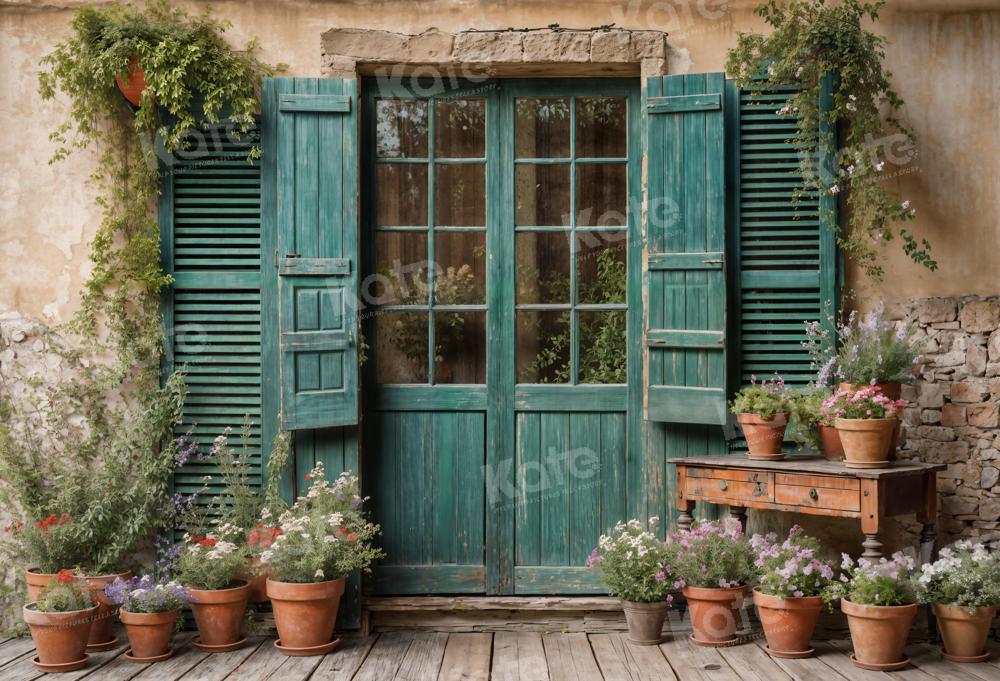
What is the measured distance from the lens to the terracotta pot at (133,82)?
4879mm

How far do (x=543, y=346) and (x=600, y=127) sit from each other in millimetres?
1224

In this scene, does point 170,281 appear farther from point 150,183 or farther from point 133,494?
point 133,494

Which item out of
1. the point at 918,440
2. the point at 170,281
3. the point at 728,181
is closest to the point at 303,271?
the point at 170,281

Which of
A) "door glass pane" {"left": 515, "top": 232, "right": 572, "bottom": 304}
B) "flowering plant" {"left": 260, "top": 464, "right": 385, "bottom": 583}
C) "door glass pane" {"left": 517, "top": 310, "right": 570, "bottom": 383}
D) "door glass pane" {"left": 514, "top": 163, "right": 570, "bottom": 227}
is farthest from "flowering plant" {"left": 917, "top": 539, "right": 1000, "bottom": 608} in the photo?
"flowering plant" {"left": 260, "top": 464, "right": 385, "bottom": 583}

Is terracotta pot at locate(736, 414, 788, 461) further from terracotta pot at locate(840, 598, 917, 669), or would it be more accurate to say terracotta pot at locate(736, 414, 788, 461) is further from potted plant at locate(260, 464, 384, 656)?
potted plant at locate(260, 464, 384, 656)

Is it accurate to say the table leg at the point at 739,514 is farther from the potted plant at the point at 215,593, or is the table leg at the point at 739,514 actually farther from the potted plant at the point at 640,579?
the potted plant at the point at 215,593

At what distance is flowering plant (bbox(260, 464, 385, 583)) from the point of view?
4.59 m

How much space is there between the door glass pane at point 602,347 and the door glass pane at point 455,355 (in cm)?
55

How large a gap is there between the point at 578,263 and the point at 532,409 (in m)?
0.83

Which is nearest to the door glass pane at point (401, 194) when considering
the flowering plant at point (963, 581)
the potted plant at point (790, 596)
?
the potted plant at point (790, 596)

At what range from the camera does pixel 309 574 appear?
4621 mm

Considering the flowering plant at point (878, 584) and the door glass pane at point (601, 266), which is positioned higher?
the door glass pane at point (601, 266)

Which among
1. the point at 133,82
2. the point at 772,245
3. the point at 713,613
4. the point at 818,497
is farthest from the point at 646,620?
the point at 133,82

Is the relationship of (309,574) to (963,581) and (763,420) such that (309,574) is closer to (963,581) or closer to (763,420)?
(763,420)
